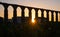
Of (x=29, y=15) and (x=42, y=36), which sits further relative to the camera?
(x=29, y=15)

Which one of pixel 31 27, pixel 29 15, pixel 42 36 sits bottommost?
pixel 42 36

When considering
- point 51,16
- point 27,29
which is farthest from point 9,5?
point 51,16

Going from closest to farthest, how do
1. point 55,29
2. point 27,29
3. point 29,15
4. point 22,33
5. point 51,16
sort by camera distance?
point 22,33, point 27,29, point 55,29, point 29,15, point 51,16

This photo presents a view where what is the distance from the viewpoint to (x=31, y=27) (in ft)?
87.0

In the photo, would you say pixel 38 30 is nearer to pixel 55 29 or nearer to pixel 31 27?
pixel 31 27

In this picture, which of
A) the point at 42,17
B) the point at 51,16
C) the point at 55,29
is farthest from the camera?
the point at 51,16

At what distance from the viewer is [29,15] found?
112 ft

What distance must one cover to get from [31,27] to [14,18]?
228 inches

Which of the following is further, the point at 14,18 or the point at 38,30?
the point at 14,18

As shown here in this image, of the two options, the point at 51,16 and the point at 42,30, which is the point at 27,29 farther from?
the point at 51,16

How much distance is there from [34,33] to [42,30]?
8.81ft

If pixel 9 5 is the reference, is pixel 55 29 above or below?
below

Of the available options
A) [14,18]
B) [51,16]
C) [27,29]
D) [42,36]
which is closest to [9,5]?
[14,18]

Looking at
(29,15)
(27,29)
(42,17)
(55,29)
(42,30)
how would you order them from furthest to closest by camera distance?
(42,17)
(29,15)
(55,29)
(42,30)
(27,29)
